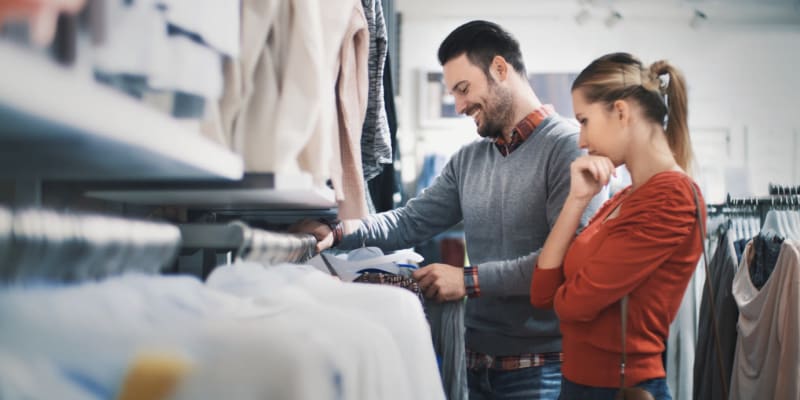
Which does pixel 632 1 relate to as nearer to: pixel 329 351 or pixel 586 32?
pixel 586 32

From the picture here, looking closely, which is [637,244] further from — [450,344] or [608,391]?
[450,344]

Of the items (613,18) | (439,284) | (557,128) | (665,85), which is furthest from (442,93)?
(439,284)

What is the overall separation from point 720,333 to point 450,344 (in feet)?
5.30

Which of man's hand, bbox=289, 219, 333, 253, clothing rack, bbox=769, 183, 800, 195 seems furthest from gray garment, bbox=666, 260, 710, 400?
man's hand, bbox=289, 219, 333, 253

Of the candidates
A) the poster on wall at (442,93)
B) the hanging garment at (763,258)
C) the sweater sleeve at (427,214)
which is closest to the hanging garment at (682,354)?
the hanging garment at (763,258)

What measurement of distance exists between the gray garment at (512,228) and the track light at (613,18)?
3351mm

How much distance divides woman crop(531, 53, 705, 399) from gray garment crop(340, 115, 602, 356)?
0.37 ft

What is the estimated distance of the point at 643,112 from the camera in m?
1.61

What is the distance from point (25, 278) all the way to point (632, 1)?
506 cm

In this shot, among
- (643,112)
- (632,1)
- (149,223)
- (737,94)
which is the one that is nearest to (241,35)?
(149,223)

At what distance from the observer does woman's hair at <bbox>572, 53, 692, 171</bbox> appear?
5.26ft

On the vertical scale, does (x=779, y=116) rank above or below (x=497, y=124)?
above

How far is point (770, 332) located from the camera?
2451 mm

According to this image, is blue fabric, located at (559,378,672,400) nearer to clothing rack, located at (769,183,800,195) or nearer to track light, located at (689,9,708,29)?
clothing rack, located at (769,183,800,195)
